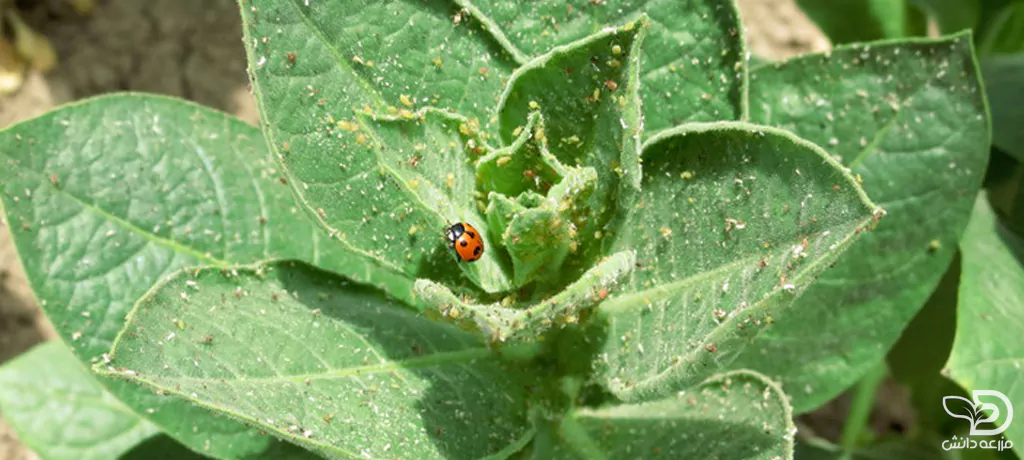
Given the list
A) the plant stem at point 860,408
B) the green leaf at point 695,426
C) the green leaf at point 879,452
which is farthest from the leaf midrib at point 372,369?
the plant stem at point 860,408

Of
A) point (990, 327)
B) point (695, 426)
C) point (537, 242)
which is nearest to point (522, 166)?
point (537, 242)

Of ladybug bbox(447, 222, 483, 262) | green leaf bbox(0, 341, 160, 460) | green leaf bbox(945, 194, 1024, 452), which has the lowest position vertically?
green leaf bbox(945, 194, 1024, 452)

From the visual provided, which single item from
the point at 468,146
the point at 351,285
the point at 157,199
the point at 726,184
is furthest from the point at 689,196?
the point at 157,199

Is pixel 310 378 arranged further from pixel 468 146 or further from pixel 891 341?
pixel 891 341

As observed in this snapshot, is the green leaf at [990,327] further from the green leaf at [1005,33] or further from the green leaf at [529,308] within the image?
the green leaf at [1005,33]

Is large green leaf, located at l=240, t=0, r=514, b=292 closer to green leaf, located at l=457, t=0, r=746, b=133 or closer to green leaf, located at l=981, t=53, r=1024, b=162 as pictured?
green leaf, located at l=457, t=0, r=746, b=133

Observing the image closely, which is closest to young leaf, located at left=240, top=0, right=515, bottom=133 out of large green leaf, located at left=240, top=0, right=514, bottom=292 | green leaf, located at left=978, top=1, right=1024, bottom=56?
large green leaf, located at left=240, top=0, right=514, bottom=292

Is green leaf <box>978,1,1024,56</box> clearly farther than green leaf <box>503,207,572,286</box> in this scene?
Yes
